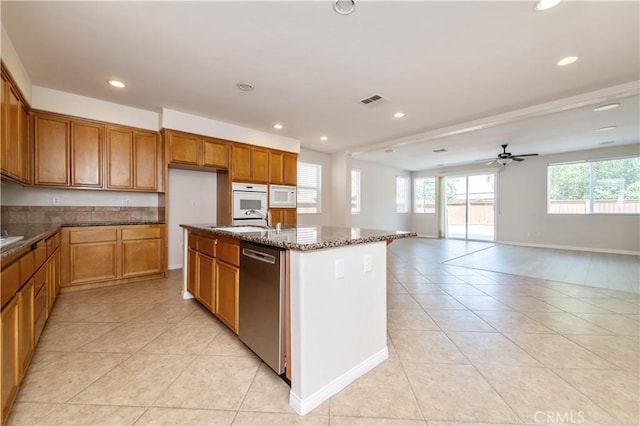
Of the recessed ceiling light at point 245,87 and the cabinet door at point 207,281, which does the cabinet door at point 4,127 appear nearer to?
the cabinet door at point 207,281

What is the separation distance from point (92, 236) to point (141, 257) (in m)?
0.66

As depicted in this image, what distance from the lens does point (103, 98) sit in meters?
3.67

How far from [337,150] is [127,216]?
471cm

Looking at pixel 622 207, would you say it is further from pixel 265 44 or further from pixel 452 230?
pixel 265 44

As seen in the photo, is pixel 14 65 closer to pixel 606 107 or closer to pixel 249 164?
pixel 249 164

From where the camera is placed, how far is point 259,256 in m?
1.79

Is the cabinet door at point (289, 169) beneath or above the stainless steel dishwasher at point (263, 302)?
above

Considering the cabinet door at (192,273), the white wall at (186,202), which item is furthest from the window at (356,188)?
the cabinet door at (192,273)

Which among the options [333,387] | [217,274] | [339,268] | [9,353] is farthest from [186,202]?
[333,387]

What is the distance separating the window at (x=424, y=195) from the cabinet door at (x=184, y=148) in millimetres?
8278

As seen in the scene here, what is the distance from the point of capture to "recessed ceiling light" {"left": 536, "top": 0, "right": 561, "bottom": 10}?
1.89 meters

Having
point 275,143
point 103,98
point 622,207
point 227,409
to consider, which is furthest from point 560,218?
point 103,98

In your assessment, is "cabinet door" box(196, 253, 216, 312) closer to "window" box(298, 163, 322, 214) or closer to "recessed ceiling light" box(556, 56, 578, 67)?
"window" box(298, 163, 322, 214)

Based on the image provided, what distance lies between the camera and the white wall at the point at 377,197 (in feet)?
27.0
